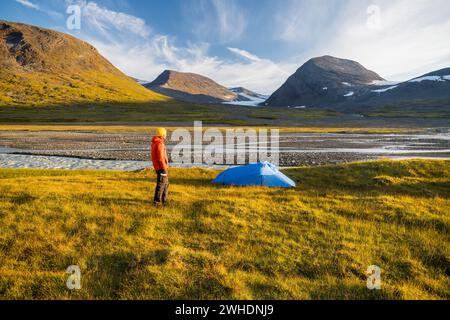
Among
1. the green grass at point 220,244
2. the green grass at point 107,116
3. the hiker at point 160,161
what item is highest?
the green grass at point 107,116

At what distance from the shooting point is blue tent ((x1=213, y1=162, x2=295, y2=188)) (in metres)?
19.6

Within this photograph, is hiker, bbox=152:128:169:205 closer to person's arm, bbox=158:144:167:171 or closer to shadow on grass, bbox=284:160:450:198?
person's arm, bbox=158:144:167:171

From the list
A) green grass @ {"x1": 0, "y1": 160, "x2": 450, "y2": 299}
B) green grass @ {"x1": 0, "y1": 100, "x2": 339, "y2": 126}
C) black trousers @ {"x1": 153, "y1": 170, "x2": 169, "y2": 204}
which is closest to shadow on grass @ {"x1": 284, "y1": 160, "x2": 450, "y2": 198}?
green grass @ {"x1": 0, "y1": 160, "x2": 450, "y2": 299}

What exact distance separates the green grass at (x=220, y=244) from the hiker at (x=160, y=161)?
65 centimetres

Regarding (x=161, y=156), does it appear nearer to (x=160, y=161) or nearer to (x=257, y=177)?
→ (x=160, y=161)

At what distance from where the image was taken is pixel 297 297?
751 centimetres

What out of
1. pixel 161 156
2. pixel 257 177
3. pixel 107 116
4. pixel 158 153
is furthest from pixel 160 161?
pixel 107 116

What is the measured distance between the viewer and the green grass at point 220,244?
7.92 metres

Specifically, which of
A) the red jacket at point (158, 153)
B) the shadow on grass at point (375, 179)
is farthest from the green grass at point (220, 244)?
the shadow on grass at point (375, 179)

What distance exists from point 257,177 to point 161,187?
7372 mm

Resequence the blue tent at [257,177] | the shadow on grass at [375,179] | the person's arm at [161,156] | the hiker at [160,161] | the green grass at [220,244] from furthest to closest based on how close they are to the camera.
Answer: the blue tent at [257,177], the shadow on grass at [375,179], the person's arm at [161,156], the hiker at [160,161], the green grass at [220,244]

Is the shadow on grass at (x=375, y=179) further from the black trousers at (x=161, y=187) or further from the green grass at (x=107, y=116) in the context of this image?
the green grass at (x=107, y=116)

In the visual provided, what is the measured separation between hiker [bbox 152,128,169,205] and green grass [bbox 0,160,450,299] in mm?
651
